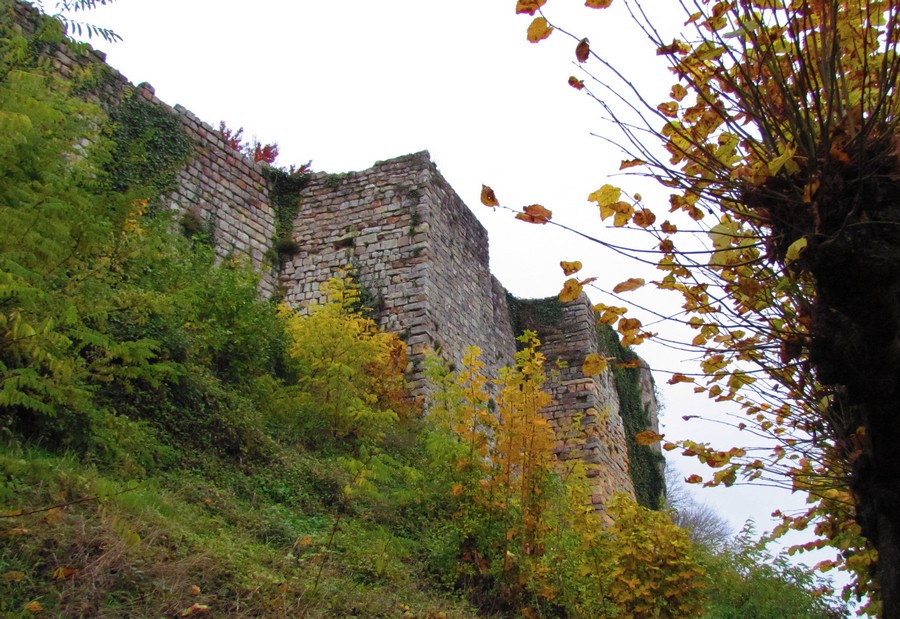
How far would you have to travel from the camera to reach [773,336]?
335 centimetres

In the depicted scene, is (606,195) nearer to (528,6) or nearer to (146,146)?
(528,6)

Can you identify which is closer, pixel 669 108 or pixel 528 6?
pixel 528 6

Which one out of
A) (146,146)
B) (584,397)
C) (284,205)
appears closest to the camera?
(146,146)

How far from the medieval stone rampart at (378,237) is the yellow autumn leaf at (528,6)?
7534 mm

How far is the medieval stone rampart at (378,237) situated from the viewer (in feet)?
36.1

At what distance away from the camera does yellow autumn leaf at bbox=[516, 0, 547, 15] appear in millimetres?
3168

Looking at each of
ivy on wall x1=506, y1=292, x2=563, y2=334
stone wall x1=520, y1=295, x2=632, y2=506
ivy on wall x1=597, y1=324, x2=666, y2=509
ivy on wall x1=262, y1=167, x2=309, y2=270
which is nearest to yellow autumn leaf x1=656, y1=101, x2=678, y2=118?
ivy on wall x1=262, y1=167, x2=309, y2=270

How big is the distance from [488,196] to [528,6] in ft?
2.40

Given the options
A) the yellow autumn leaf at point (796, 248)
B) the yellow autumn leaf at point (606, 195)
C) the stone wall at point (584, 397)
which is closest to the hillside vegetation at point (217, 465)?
the yellow autumn leaf at point (606, 195)

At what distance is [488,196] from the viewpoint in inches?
131

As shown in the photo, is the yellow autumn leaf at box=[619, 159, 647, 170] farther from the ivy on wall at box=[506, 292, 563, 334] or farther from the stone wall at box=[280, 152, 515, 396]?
the ivy on wall at box=[506, 292, 563, 334]

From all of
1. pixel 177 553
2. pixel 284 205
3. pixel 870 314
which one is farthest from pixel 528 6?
pixel 284 205

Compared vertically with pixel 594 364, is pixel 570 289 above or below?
above

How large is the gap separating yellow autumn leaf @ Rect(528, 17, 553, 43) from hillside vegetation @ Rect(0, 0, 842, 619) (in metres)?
2.59
